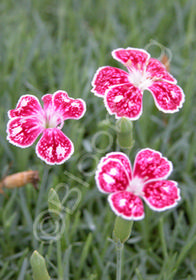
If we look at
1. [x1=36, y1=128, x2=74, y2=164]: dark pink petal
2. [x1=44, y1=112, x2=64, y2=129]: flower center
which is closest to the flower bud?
[x1=36, y1=128, x2=74, y2=164]: dark pink petal

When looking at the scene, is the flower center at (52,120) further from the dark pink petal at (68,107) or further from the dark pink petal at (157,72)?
the dark pink petal at (157,72)

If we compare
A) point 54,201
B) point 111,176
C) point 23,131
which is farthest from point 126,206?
point 23,131

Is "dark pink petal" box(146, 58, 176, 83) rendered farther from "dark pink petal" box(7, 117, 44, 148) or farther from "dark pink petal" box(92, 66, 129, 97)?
"dark pink petal" box(7, 117, 44, 148)

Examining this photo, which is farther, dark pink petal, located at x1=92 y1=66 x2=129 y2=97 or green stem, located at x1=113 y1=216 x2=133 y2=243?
dark pink petal, located at x1=92 y1=66 x2=129 y2=97

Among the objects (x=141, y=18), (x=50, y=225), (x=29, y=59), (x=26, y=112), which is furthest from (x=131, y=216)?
(x=141, y=18)

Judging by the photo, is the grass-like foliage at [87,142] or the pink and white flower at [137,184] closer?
the pink and white flower at [137,184]

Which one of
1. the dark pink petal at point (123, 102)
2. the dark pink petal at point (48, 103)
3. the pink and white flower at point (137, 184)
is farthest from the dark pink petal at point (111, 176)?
the dark pink petal at point (48, 103)
